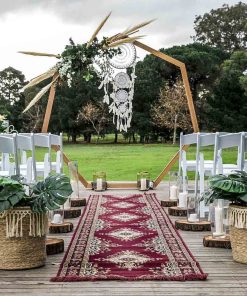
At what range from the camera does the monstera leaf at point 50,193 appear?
360cm

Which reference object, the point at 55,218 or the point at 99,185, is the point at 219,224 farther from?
the point at 99,185

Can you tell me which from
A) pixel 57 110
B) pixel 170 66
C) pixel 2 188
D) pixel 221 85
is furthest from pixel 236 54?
pixel 2 188

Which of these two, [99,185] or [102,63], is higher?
[102,63]

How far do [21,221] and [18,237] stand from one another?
10 centimetres

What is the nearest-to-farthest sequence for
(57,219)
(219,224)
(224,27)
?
(219,224) → (57,219) → (224,27)

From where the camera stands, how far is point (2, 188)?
144 inches

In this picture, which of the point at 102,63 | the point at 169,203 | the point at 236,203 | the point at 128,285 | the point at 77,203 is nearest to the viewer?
the point at 128,285

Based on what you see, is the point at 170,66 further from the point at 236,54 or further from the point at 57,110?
the point at 57,110

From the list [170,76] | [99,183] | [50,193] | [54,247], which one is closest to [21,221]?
[50,193]

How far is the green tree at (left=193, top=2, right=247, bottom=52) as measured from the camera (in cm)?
2962

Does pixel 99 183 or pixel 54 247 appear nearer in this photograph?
pixel 54 247

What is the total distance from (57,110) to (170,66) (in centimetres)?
615

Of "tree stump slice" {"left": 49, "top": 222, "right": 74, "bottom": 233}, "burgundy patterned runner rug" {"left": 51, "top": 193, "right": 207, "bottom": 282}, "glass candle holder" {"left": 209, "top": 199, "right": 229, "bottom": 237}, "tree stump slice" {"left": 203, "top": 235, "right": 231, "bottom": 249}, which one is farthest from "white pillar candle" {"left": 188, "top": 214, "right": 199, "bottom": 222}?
"tree stump slice" {"left": 49, "top": 222, "right": 74, "bottom": 233}

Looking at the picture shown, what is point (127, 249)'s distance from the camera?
426cm
